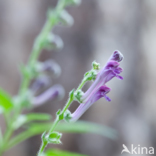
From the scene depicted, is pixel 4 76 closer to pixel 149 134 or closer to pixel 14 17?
pixel 14 17

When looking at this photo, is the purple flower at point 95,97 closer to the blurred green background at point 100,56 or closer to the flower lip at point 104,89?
the flower lip at point 104,89

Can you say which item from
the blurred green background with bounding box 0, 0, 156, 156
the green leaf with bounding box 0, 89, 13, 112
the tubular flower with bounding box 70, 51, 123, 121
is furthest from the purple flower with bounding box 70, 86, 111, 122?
the blurred green background with bounding box 0, 0, 156, 156

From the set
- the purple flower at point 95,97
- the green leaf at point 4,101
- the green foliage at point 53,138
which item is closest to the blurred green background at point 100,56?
the green leaf at point 4,101

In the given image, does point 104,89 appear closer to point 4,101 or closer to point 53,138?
point 53,138

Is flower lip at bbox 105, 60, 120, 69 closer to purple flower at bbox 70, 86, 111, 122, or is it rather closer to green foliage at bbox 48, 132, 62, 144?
purple flower at bbox 70, 86, 111, 122

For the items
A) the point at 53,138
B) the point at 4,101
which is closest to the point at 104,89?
the point at 53,138

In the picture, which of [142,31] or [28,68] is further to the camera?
[142,31]

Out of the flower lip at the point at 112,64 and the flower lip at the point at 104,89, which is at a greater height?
the flower lip at the point at 112,64

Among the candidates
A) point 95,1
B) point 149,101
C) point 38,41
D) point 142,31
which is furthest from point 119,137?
point 38,41
